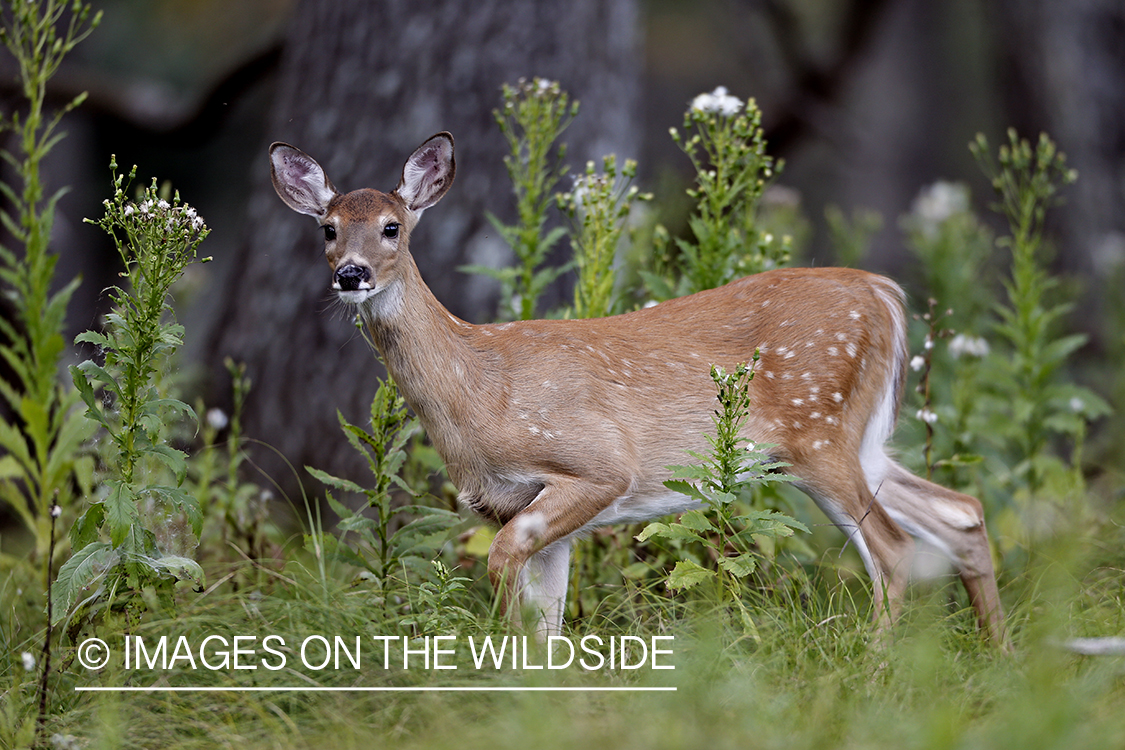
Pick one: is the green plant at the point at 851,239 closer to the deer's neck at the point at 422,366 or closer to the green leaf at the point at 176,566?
the deer's neck at the point at 422,366

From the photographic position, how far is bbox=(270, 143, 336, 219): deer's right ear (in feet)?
13.1

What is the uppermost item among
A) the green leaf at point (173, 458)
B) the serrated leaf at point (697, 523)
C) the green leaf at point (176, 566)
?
the green leaf at point (173, 458)

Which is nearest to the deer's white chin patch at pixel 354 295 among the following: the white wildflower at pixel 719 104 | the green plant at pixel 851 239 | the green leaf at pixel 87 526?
the green leaf at pixel 87 526

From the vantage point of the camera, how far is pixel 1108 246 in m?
8.34

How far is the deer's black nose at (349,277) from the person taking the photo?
3.66 metres

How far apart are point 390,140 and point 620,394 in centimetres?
274

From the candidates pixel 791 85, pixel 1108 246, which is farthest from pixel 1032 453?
pixel 791 85

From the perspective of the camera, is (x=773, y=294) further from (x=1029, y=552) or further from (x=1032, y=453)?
(x=1032, y=453)

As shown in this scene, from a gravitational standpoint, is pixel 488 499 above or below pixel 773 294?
below

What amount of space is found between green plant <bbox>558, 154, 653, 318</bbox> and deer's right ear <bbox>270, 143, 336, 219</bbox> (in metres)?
0.97

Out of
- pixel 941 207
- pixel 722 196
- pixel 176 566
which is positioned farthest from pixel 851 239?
pixel 176 566

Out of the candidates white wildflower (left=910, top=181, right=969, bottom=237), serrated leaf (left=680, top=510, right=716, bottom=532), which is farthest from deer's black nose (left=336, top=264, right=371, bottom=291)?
white wildflower (left=910, top=181, right=969, bottom=237)

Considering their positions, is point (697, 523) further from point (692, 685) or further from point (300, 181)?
point (300, 181)

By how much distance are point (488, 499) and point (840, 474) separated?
129 centimetres
